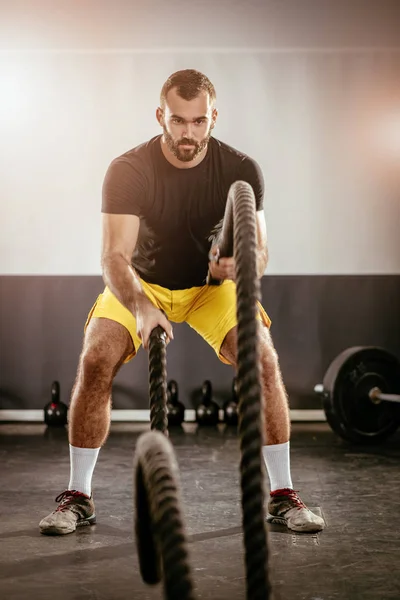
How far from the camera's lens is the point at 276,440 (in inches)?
107

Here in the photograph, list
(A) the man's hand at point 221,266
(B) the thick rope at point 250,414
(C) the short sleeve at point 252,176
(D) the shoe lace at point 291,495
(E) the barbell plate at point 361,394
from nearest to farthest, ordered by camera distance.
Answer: (B) the thick rope at point 250,414 → (A) the man's hand at point 221,266 → (D) the shoe lace at point 291,495 → (C) the short sleeve at point 252,176 → (E) the barbell plate at point 361,394

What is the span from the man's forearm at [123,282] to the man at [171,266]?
0.01 meters

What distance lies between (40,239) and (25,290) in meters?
0.36

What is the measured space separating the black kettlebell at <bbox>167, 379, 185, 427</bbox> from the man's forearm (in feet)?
8.17

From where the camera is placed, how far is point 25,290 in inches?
212

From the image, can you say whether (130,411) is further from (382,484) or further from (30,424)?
(382,484)

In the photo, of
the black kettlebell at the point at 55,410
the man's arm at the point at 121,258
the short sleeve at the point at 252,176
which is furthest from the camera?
the black kettlebell at the point at 55,410

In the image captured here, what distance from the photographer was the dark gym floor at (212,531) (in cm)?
208

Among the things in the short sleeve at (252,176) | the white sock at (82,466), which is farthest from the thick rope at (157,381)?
the short sleeve at (252,176)

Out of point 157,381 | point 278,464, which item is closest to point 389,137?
point 278,464

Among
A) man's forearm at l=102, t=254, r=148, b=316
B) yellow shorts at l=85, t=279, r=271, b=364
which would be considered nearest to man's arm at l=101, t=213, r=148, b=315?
man's forearm at l=102, t=254, r=148, b=316

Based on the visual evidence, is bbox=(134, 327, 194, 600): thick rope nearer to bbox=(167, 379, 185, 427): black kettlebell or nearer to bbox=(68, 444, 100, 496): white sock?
bbox=(68, 444, 100, 496): white sock

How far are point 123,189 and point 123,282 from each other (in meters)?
0.46

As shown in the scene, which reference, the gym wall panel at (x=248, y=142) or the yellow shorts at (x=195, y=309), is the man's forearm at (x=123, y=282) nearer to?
the yellow shorts at (x=195, y=309)
